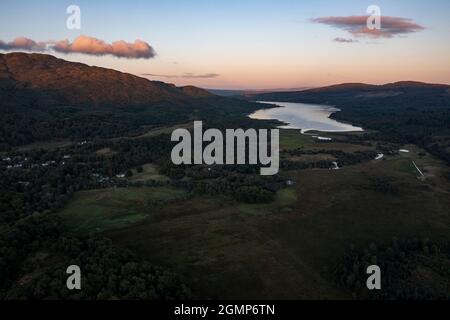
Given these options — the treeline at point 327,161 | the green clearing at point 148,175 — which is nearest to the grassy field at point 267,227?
the green clearing at point 148,175

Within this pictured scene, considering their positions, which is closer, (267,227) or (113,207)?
(267,227)

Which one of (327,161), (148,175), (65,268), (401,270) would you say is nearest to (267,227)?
(401,270)

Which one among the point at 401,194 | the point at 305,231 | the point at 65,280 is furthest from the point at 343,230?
the point at 65,280

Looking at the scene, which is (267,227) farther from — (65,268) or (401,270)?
(65,268)

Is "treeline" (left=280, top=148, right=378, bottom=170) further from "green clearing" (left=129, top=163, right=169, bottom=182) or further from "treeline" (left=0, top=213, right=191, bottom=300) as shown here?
"treeline" (left=0, top=213, right=191, bottom=300)

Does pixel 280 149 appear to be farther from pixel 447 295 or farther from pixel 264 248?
→ pixel 447 295

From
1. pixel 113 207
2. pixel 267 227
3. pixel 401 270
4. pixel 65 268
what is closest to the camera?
pixel 65 268

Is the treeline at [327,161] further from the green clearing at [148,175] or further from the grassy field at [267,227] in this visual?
the green clearing at [148,175]

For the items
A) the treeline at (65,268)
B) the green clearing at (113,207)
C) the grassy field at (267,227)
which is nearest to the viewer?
the treeline at (65,268)

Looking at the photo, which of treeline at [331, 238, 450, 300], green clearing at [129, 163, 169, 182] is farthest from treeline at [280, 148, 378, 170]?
treeline at [331, 238, 450, 300]
